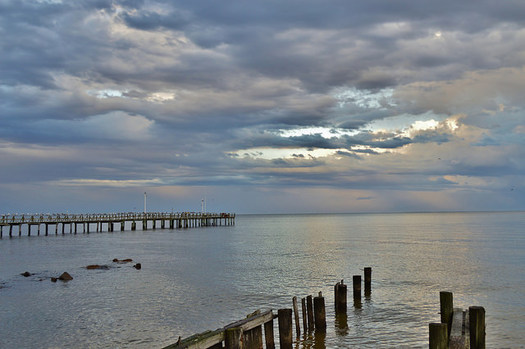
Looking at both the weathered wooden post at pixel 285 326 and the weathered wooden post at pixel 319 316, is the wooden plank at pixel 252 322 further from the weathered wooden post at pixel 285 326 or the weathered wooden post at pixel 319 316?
the weathered wooden post at pixel 319 316

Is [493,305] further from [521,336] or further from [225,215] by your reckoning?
[225,215]

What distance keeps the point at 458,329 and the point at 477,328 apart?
634mm

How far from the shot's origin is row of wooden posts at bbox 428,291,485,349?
11305 millimetres

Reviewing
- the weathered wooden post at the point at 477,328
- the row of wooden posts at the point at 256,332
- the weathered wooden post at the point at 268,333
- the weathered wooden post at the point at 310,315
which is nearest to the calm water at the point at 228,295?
the weathered wooden post at the point at 310,315

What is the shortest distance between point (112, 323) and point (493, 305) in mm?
19285

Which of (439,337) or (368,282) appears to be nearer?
(439,337)

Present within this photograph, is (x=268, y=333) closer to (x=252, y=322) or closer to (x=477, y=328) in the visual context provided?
(x=252, y=322)

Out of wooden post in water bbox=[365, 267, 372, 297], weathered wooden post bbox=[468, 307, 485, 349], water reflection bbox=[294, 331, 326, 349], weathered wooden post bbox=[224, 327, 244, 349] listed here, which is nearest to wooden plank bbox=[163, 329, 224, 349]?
weathered wooden post bbox=[224, 327, 244, 349]

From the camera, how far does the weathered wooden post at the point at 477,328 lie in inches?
536

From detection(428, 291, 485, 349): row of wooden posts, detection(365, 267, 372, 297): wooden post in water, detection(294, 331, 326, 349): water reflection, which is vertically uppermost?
detection(428, 291, 485, 349): row of wooden posts

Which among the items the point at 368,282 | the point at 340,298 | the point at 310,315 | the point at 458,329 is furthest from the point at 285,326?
the point at 368,282

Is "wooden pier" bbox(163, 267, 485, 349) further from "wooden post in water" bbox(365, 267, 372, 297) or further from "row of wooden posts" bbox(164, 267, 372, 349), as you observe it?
"wooden post in water" bbox(365, 267, 372, 297)

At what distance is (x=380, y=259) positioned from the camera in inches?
1753

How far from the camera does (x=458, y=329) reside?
14180mm
